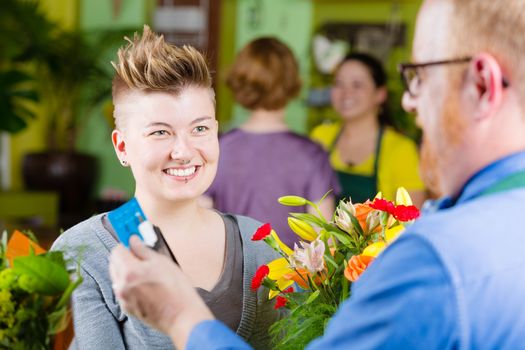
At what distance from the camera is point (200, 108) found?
1.27m

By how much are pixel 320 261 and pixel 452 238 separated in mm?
409

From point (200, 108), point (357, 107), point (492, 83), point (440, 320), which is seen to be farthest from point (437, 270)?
point (357, 107)

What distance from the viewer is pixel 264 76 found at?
2.61 m

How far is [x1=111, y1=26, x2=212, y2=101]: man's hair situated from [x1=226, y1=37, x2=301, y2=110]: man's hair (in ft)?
4.38

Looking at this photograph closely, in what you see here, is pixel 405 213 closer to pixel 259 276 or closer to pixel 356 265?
pixel 356 265

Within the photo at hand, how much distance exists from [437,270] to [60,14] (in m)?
8.67

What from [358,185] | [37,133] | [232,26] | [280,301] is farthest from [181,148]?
[37,133]

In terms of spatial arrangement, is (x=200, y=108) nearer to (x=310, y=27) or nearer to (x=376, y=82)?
(x=376, y=82)

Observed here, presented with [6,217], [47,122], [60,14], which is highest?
[60,14]

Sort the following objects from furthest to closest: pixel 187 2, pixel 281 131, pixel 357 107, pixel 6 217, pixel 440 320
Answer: pixel 187 2 < pixel 6 217 < pixel 357 107 < pixel 281 131 < pixel 440 320

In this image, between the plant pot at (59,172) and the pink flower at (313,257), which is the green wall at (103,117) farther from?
the pink flower at (313,257)

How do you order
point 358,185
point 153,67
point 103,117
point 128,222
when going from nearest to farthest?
point 128,222
point 153,67
point 358,185
point 103,117

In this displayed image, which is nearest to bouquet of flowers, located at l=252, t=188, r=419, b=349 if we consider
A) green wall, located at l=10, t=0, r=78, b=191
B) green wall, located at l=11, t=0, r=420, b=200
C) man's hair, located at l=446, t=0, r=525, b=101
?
man's hair, located at l=446, t=0, r=525, b=101

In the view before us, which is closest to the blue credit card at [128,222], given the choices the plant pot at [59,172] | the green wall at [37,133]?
the plant pot at [59,172]
